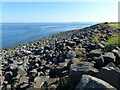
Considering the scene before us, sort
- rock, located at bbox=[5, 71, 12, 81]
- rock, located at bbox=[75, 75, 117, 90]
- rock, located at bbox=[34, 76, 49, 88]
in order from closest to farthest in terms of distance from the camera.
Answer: rock, located at bbox=[75, 75, 117, 90], rock, located at bbox=[34, 76, 49, 88], rock, located at bbox=[5, 71, 12, 81]

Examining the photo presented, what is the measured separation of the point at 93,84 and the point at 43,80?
9.08 feet

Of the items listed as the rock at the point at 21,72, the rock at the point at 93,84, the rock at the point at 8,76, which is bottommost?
the rock at the point at 8,76

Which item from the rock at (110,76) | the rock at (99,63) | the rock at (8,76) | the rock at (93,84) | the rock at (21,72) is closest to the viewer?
the rock at (93,84)

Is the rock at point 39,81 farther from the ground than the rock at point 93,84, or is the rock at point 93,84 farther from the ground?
the rock at point 93,84

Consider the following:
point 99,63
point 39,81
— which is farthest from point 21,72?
point 99,63

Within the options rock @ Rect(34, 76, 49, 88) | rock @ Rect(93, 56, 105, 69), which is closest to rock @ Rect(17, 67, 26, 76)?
rock @ Rect(34, 76, 49, 88)

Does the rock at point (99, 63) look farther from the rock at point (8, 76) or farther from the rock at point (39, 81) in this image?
the rock at point (8, 76)

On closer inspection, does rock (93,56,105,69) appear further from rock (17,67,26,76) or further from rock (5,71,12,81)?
rock (5,71,12,81)

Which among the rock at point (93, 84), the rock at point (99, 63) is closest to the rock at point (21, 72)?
the rock at point (99, 63)

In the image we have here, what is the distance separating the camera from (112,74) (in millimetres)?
3557

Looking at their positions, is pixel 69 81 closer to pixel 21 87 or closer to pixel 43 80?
pixel 43 80

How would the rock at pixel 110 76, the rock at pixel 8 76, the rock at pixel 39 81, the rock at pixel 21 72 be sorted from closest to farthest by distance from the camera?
the rock at pixel 110 76 → the rock at pixel 39 81 → the rock at pixel 21 72 → the rock at pixel 8 76

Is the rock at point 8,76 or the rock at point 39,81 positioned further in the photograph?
the rock at point 8,76

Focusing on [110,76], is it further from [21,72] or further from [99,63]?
[21,72]
